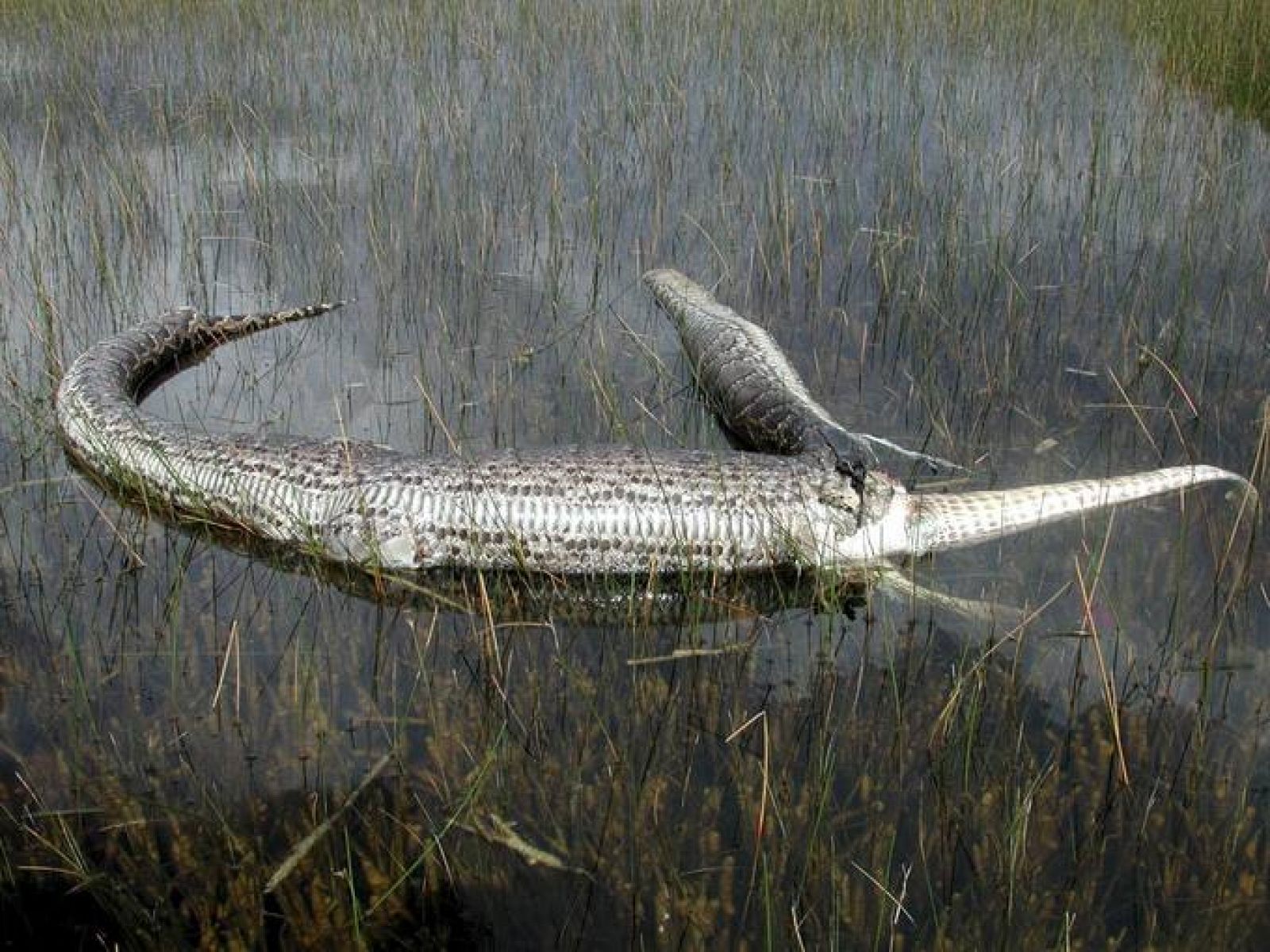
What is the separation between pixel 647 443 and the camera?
5.31 meters

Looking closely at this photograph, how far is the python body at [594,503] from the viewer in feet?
14.6

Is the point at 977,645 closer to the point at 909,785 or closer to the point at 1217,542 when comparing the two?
the point at 909,785

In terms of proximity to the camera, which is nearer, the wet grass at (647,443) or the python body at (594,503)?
the wet grass at (647,443)

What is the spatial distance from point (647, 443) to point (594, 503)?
891 mm

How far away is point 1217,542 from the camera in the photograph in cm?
435

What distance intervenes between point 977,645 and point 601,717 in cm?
121

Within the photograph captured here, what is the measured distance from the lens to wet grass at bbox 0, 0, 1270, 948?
9.96 ft

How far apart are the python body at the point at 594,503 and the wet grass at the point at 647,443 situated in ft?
0.51

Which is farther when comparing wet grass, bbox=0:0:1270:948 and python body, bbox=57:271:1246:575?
python body, bbox=57:271:1246:575

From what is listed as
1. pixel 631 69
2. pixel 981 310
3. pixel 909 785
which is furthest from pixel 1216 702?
pixel 631 69

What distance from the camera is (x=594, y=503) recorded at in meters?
4.48

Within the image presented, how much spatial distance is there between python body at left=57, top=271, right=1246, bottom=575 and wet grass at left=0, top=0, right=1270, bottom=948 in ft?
0.51

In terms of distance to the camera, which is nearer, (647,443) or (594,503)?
(594,503)

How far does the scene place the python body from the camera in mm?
4453
